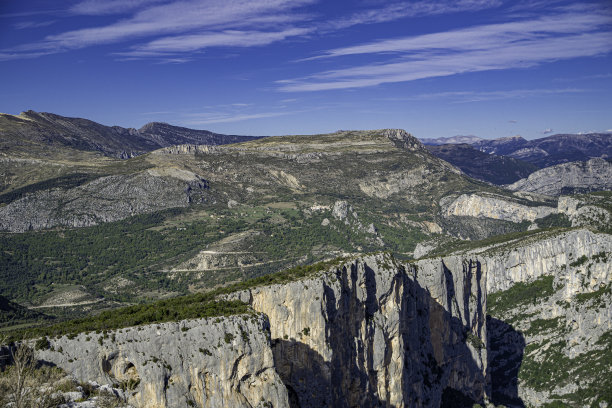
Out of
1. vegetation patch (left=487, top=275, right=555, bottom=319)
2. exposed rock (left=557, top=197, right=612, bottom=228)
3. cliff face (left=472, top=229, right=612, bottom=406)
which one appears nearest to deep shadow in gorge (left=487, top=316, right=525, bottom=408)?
cliff face (left=472, top=229, right=612, bottom=406)

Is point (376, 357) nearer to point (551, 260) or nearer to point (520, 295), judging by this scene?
point (520, 295)

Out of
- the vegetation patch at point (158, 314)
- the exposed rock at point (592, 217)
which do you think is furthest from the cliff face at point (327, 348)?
the exposed rock at point (592, 217)

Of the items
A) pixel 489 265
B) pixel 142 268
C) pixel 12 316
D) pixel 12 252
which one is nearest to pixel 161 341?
pixel 12 316

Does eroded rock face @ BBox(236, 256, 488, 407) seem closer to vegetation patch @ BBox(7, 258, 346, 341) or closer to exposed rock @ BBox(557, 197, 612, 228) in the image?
vegetation patch @ BBox(7, 258, 346, 341)

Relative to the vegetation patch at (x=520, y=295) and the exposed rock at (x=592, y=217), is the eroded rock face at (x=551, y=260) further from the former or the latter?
the exposed rock at (x=592, y=217)

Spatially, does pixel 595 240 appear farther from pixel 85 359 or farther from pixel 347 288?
pixel 85 359

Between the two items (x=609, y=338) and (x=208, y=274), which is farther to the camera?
(x=208, y=274)
